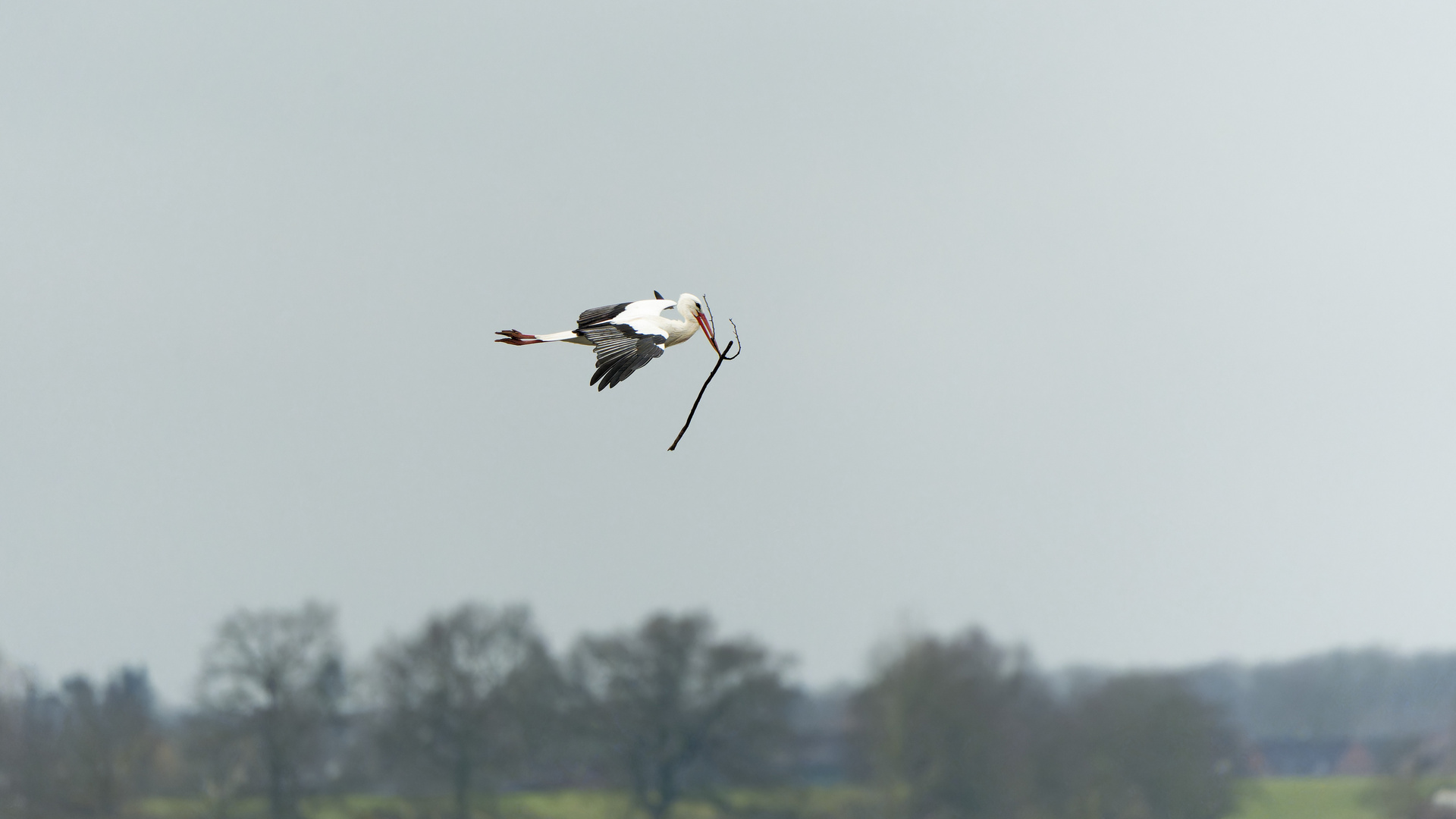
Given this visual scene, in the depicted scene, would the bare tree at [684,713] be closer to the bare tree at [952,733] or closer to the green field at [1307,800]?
the bare tree at [952,733]

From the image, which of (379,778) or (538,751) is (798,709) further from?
(379,778)

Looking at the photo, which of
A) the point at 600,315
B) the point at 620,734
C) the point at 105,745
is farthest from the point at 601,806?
the point at 600,315

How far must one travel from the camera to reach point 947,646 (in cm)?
5391

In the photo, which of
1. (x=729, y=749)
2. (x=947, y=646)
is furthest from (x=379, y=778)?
(x=947, y=646)

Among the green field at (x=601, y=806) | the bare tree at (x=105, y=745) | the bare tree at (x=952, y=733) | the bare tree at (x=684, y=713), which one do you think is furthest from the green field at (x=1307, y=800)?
the bare tree at (x=105, y=745)

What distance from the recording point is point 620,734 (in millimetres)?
57594

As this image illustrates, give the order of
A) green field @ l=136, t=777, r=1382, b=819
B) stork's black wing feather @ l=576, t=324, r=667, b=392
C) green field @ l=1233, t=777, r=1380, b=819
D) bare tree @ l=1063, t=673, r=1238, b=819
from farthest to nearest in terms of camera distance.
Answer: green field @ l=1233, t=777, r=1380, b=819, green field @ l=136, t=777, r=1382, b=819, bare tree @ l=1063, t=673, r=1238, b=819, stork's black wing feather @ l=576, t=324, r=667, b=392

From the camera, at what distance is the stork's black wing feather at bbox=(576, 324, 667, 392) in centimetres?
695

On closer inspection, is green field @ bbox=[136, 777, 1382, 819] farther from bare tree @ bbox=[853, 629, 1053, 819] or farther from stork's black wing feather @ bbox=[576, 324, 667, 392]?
stork's black wing feather @ bbox=[576, 324, 667, 392]

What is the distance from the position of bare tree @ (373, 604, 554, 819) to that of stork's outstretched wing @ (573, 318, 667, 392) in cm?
5207

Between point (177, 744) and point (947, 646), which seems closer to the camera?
point (947, 646)

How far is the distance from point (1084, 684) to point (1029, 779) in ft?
15.9

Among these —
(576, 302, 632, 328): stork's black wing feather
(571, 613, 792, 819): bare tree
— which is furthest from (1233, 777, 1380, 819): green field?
(576, 302, 632, 328): stork's black wing feather

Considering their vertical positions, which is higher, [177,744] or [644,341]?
[177,744]
